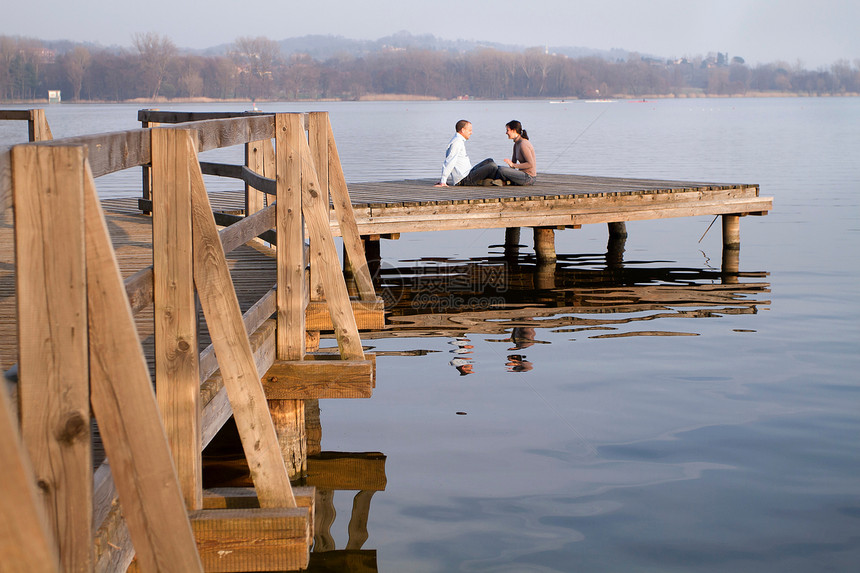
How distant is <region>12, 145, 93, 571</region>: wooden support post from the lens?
2.16 meters

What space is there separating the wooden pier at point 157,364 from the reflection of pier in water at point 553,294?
5198 mm

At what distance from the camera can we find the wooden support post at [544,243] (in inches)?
570

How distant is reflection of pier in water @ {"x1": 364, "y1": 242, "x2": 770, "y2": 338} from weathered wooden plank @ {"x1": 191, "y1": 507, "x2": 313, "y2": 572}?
7.30m

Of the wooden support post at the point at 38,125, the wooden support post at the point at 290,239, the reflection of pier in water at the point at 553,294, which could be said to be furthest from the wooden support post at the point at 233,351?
the reflection of pier in water at the point at 553,294

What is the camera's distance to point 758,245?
17984 millimetres

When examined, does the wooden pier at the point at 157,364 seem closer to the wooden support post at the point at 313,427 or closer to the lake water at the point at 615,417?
the wooden support post at the point at 313,427

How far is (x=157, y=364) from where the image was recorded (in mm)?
3250

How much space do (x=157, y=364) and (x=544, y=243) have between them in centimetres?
1166

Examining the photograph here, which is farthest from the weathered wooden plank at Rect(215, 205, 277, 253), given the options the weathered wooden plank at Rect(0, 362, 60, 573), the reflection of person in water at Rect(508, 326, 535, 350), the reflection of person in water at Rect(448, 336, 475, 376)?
the reflection of person in water at Rect(508, 326, 535, 350)

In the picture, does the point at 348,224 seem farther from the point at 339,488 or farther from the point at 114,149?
the point at 114,149

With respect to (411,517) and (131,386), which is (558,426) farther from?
(131,386)

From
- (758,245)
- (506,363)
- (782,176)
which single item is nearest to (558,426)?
(506,363)

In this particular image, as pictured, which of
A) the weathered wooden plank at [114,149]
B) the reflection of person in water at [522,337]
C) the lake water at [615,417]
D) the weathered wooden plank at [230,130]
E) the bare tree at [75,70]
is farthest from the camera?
the bare tree at [75,70]

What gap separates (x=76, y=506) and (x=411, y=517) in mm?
3663
